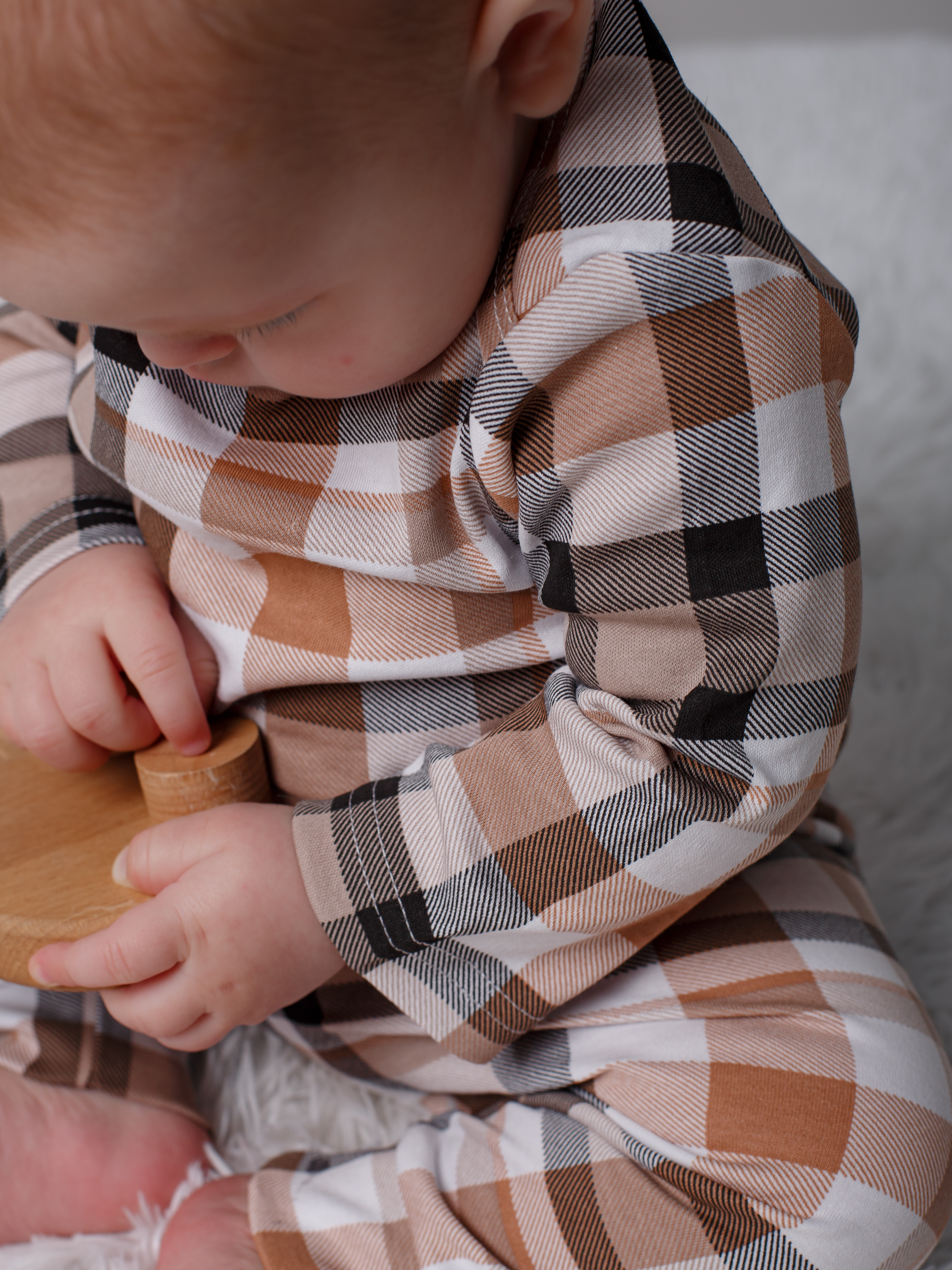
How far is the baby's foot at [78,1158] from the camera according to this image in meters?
0.57

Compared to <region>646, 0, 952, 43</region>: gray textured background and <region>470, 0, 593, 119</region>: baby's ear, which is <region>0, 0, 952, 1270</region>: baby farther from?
<region>646, 0, 952, 43</region>: gray textured background

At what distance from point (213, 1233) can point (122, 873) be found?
0.18 metres

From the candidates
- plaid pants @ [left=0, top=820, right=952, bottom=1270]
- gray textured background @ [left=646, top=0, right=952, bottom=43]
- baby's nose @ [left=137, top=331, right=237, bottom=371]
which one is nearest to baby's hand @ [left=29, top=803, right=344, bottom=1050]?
plaid pants @ [left=0, top=820, right=952, bottom=1270]

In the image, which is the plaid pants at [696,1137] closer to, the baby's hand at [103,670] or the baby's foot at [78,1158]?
the baby's foot at [78,1158]

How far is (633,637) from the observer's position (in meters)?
0.45

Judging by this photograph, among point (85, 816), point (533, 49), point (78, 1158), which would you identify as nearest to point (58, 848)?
point (85, 816)

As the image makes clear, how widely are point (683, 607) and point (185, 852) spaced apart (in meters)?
0.25

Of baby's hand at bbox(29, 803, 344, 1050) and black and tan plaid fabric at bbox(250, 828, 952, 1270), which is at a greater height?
baby's hand at bbox(29, 803, 344, 1050)

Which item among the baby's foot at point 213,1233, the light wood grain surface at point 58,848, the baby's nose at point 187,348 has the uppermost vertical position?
the baby's nose at point 187,348

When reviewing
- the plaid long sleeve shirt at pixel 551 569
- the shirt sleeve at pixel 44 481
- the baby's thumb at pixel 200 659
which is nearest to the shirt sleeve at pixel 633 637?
the plaid long sleeve shirt at pixel 551 569

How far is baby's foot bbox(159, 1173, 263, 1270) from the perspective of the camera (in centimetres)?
50

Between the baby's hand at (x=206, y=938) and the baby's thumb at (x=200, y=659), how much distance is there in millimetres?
83

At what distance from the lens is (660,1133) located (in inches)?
19.8

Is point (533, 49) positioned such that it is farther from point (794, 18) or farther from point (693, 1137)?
point (794, 18)
